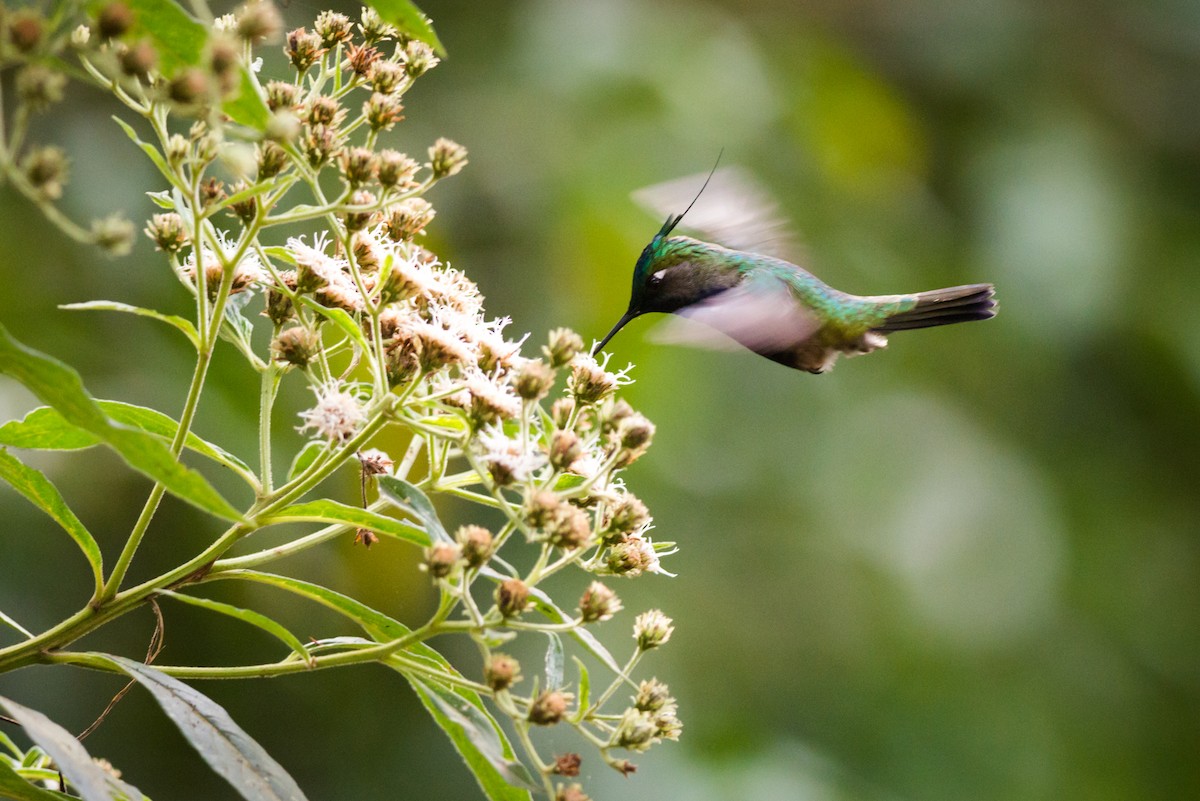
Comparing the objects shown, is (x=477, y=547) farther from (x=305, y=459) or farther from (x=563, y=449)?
(x=305, y=459)

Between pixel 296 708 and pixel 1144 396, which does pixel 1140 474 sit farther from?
pixel 296 708

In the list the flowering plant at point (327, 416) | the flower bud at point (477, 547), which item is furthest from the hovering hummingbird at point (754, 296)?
the flower bud at point (477, 547)

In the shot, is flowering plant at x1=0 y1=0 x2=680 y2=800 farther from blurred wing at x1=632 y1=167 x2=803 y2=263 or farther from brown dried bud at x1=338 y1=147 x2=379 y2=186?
blurred wing at x1=632 y1=167 x2=803 y2=263

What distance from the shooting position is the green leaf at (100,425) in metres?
1.29

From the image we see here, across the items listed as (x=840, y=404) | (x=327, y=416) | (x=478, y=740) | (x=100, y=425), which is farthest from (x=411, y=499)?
(x=840, y=404)

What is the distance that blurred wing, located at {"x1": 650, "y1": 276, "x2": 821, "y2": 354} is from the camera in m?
2.76

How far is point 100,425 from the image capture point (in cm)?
131

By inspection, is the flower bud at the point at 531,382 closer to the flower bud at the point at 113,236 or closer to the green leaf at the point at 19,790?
the flower bud at the point at 113,236

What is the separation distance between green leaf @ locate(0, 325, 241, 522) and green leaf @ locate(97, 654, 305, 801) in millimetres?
319

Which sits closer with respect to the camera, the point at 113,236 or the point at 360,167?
the point at 113,236

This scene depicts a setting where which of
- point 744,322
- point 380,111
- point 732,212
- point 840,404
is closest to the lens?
point 380,111

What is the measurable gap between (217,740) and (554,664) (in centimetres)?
46

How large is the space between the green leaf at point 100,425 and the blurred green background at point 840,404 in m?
2.55

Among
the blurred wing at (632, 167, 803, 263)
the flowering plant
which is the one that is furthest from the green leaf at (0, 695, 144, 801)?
the blurred wing at (632, 167, 803, 263)
